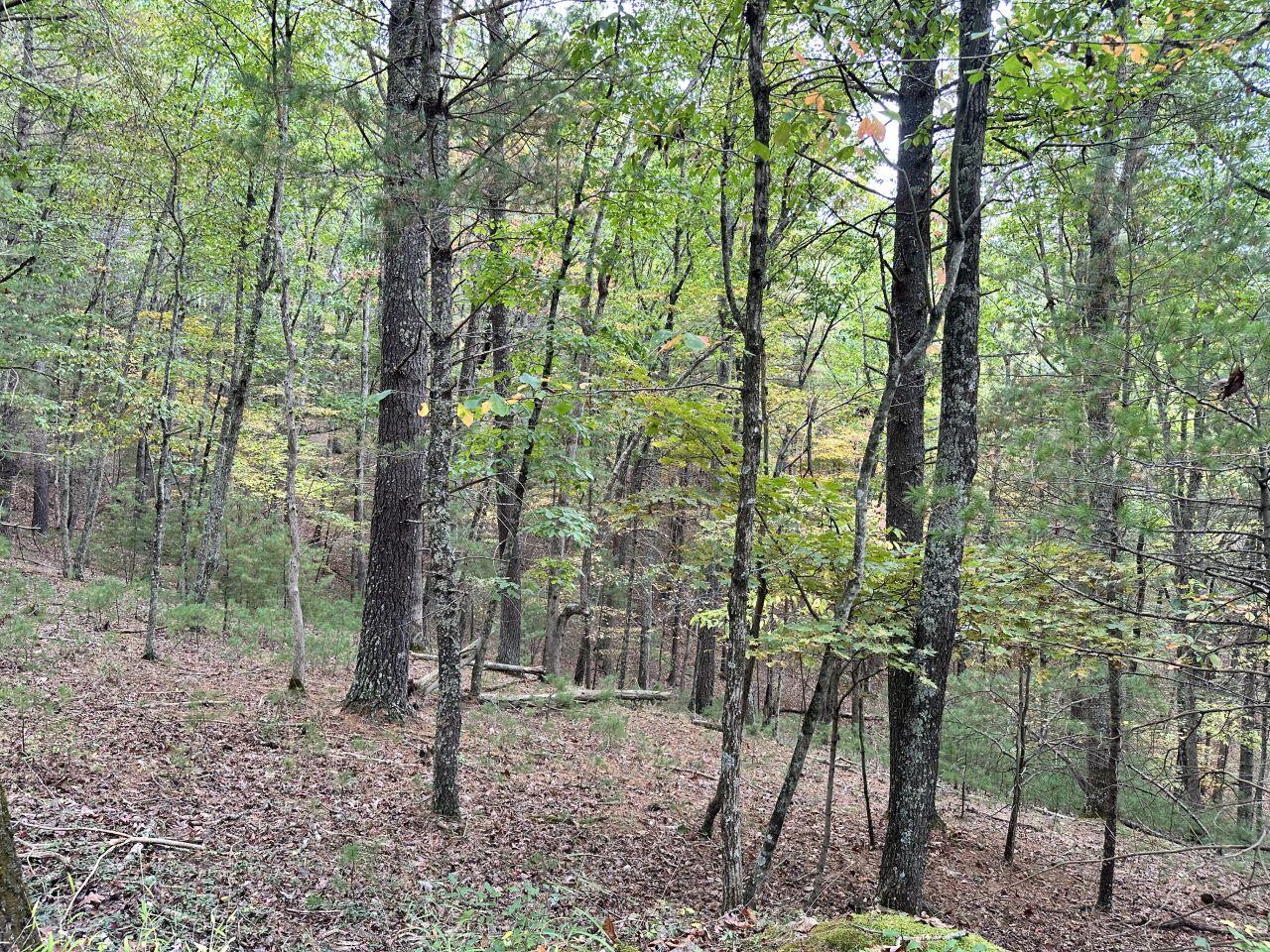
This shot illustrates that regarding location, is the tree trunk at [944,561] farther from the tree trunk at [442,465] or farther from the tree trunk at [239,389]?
the tree trunk at [239,389]

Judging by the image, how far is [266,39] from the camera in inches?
406

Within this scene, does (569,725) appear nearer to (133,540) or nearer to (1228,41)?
(1228,41)

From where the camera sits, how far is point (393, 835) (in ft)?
17.4

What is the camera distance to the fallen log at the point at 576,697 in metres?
10.8

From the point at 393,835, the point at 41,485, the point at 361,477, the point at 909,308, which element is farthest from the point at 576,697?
the point at 41,485

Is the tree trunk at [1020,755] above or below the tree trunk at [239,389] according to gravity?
below

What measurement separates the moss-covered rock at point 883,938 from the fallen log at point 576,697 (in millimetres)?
8802

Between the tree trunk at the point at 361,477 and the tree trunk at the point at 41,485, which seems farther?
the tree trunk at the point at 41,485

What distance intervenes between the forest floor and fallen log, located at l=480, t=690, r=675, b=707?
0.88 metres

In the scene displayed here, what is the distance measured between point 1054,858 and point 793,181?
9985mm

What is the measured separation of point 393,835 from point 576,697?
269 inches

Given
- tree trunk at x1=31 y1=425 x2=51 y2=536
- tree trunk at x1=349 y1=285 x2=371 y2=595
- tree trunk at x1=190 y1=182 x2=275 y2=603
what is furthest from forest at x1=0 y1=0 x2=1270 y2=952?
tree trunk at x1=31 y1=425 x2=51 y2=536

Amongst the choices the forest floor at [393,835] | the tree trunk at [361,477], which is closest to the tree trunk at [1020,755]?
the forest floor at [393,835]

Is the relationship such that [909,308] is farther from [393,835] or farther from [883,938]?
[393,835]
